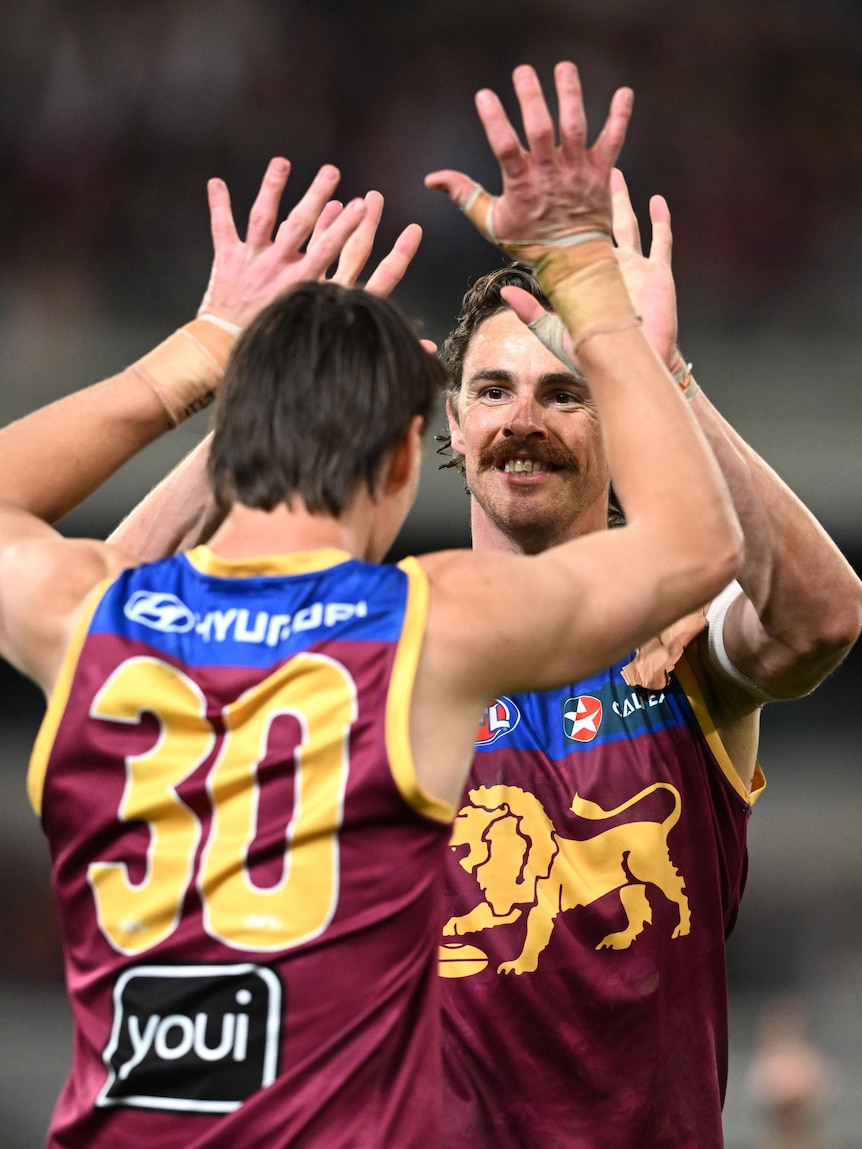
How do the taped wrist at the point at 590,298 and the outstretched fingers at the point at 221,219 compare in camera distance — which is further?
the outstretched fingers at the point at 221,219

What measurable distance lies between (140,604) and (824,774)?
296 inches

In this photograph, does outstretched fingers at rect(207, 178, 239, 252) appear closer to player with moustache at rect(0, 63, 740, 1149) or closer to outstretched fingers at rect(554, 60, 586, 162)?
player with moustache at rect(0, 63, 740, 1149)

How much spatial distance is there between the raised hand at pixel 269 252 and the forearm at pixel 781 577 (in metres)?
0.81

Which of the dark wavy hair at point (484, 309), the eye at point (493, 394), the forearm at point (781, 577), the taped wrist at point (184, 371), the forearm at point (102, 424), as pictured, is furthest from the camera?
the dark wavy hair at point (484, 309)

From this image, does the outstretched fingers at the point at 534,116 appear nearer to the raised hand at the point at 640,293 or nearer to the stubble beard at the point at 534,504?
the raised hand at the point at 640,293

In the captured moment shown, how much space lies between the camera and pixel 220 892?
186 centimetres

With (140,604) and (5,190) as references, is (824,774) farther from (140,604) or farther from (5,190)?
(140,604)

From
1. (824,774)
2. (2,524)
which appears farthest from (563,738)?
(824,774)

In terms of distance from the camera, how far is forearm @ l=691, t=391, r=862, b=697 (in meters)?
2.82

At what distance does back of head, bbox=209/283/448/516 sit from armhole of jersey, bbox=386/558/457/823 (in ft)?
0.73

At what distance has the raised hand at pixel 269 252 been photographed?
8.27ft

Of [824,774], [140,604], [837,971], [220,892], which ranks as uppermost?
[140,604]

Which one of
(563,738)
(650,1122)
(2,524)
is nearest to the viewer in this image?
(2,524)

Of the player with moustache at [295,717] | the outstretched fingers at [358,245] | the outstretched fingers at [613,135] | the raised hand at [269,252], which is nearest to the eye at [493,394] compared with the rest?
the outstretched fingers at [358,245]
